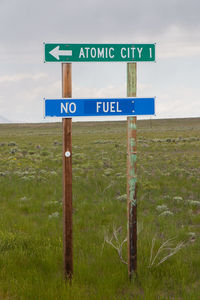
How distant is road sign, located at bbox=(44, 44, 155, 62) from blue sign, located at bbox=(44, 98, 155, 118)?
0.68 m

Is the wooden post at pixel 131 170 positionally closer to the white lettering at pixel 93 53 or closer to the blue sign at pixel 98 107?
the blue sign at pixel 98 107

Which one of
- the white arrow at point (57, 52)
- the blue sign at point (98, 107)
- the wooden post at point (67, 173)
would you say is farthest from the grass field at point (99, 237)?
the white arrow at point (57, 52)

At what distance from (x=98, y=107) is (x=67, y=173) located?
125 cm

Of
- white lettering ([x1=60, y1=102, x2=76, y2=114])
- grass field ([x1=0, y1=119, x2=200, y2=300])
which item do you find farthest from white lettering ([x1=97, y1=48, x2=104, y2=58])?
grass field ([x1=0, y1=119, x2=200, y2=300])

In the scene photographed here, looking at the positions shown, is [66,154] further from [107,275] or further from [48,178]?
[48,178]

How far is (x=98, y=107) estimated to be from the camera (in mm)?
5523

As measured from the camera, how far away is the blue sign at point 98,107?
212 inches

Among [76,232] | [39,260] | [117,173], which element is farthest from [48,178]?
[39,260]

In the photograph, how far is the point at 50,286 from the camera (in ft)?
17.5

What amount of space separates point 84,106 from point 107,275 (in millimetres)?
3037

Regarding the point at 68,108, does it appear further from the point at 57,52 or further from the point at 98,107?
the point at 57,52

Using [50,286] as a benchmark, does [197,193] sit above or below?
above

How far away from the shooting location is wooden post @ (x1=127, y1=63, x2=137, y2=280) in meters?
5.71

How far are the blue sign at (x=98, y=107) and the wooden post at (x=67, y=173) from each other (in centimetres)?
15
